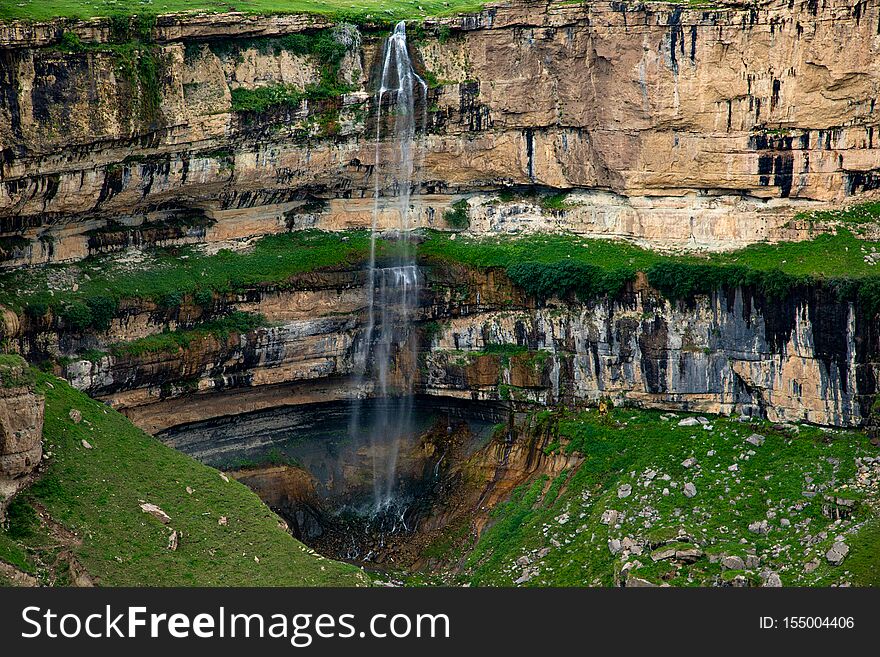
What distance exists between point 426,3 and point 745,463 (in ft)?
71.5

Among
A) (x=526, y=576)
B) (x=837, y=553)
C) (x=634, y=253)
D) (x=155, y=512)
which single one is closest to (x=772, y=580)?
(x=837, y=553)

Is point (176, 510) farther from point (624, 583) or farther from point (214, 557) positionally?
point (624, 583)

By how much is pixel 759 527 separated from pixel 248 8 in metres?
24.7

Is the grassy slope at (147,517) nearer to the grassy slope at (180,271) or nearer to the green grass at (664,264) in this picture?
the grassy slope at (180,271)

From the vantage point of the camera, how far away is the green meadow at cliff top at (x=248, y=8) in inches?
2343

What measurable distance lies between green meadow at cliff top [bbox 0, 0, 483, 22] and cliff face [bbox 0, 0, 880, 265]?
835 mm

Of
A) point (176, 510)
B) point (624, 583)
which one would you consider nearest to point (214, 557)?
point (176, 510)

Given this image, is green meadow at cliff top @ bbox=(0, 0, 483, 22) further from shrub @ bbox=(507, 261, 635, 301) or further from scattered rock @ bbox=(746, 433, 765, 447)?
scattered rock @ bbox=(746, 433, 765, 447)

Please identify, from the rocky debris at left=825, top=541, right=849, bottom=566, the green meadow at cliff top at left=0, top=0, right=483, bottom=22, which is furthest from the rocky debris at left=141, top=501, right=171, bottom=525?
the rocky debris at left=825, top=541, right=849, bottom=566

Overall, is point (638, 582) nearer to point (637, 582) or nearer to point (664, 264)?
point (637, 582)

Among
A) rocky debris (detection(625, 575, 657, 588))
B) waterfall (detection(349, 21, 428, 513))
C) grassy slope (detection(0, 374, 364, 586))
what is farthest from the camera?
waterfall (detection(349, 21, 428, 513))

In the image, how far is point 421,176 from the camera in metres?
67.1

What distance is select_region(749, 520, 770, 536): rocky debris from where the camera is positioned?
54938 millimetres

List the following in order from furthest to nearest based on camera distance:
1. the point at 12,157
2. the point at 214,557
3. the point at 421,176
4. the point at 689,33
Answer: the point at 421,176, the point at 689,33, the point at 12,157, the point at 214,557
